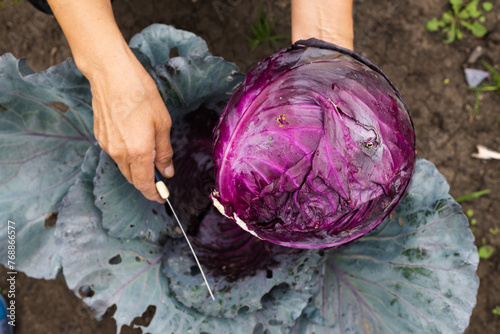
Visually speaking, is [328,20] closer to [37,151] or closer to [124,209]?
[124,209]

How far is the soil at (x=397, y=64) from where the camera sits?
2113mm

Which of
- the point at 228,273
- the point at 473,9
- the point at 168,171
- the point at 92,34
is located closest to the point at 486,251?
the point at 473,9

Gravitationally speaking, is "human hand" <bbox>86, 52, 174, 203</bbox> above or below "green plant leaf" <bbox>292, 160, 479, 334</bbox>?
above

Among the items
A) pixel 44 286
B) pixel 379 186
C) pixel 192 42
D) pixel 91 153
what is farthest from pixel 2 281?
pixel 379 186

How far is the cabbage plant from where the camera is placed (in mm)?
1343

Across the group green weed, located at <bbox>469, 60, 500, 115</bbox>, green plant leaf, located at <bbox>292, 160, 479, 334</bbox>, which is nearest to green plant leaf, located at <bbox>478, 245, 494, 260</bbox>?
green weed, located at <bbox>469, 60, 500, 115</bbox>

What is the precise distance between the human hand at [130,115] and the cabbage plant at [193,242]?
191 millimetres

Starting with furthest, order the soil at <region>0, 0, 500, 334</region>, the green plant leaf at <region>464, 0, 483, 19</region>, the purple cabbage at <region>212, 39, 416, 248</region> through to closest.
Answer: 1. the green plant leaf at <region>464, 0, 483, 19</region>
2. the soil at <region>0, 0, 500, 334</region>
3. the purple cabbage at <region>212, 39, 416, 248</region>

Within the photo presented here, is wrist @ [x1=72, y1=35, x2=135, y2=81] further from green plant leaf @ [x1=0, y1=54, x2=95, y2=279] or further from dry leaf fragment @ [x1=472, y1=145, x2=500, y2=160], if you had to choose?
dry leaf fragment @ [x1=472, y1=145, x2=500, y2=160]

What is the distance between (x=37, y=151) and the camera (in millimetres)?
1485

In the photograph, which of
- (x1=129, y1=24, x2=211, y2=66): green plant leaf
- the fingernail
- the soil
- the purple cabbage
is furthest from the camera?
the soil

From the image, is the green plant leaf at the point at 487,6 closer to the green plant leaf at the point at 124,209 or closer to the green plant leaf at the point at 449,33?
the green plant leaf at the point at 449,33

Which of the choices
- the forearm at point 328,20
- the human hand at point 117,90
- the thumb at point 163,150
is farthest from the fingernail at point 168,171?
the forearm at point 328,20

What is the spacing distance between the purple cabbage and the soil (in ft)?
3.88
